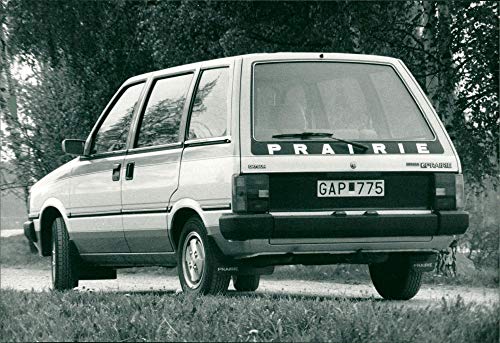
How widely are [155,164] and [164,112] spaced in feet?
1.60

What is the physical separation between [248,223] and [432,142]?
5.82 feet

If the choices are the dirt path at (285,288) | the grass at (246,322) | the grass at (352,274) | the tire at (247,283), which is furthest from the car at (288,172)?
the grass at (352,274)

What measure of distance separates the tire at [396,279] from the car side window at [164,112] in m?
2.12

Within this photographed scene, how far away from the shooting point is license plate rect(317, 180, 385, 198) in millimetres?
9312

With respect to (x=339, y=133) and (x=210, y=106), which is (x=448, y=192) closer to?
(x=339, y=133)

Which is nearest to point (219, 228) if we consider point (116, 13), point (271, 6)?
point (271, 6)

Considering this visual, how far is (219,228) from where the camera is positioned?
30.3 feet

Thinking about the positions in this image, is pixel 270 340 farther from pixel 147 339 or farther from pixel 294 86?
pixel 294 86

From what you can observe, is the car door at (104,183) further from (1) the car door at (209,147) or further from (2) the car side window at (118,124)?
(1) the car door at (209,147)

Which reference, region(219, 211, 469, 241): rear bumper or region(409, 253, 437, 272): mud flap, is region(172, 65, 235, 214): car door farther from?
region(409, 253, 437, 272): mud flap

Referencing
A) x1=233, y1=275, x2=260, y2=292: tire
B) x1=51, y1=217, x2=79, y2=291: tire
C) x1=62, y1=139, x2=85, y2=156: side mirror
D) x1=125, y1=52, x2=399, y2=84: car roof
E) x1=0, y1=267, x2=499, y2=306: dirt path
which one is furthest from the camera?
x1=233, y1=275, x2=260, y2=292: tire

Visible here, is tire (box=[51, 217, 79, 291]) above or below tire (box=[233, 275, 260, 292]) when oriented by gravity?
above

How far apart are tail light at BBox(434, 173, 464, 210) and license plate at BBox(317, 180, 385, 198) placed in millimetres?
462

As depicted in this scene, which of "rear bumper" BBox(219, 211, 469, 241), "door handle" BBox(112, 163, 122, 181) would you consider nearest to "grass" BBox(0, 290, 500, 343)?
"rear bumper" BBox(219, 211, 469, 241)
